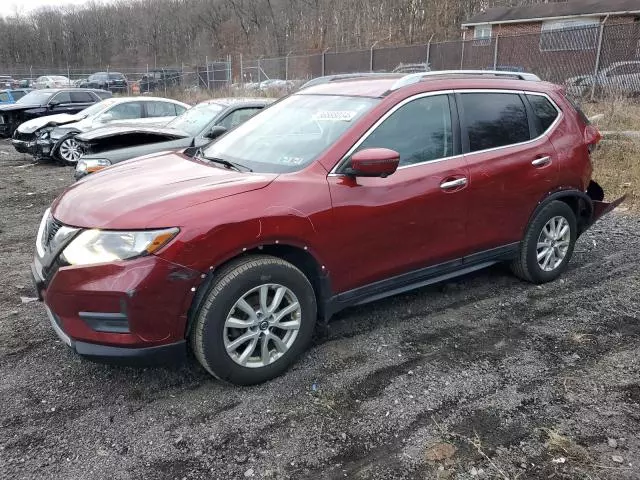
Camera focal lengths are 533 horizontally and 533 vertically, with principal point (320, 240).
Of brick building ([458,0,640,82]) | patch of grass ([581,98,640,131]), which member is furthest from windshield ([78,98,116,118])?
brick building ([458,0,640,82])

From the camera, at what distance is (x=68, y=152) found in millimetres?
12109

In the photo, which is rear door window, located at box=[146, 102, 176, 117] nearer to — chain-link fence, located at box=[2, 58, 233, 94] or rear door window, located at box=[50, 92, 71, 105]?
rear door window, located at box=[50, 92, 71, 105]

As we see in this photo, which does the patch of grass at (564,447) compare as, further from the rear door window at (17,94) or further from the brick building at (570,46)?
the rear door window at (17,94)

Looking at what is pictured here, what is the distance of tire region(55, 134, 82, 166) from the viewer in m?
12.0

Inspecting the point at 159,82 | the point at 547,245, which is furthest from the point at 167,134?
the point at 159,82

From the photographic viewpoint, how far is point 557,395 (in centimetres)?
318

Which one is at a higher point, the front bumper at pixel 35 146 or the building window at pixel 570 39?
the building window at pixel 570 39

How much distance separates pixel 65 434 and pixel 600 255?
16.9 ft

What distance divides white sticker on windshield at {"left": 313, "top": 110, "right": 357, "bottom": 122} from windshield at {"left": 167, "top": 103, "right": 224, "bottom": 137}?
15.6 ft

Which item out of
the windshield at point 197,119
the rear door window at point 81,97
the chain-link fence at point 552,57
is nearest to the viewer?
the windshield at point 197,119

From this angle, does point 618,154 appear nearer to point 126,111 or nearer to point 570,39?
point 570,39

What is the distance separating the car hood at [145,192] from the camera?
9.53 ft

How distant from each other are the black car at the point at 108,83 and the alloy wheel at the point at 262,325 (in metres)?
35.4

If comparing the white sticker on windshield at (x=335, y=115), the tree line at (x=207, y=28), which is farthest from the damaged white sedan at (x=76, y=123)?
the tree line at (x=207, y=28)
